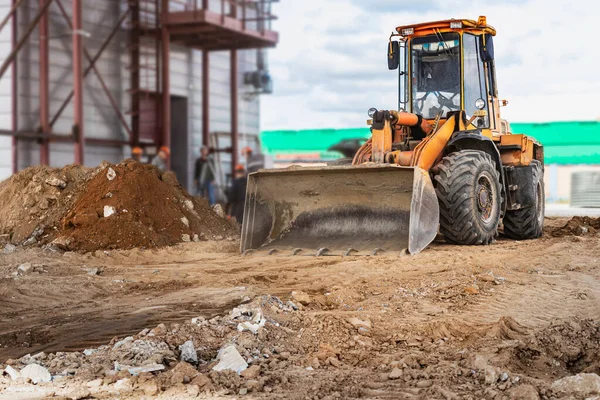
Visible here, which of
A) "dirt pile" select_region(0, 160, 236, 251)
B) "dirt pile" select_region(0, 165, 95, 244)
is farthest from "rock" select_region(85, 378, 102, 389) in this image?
"dirt pile" select_region(0, 165, 95, 244)

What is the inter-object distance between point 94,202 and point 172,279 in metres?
3.86

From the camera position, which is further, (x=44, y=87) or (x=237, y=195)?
(x=44, y=87)

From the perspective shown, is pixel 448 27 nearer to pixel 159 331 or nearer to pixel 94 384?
pixel 159 331

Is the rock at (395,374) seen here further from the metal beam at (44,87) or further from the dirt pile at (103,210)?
the metal beam at (44,87)

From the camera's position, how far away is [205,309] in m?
7.09

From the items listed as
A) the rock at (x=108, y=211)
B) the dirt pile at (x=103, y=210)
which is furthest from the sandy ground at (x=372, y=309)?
the rock at (x=108, y=211)

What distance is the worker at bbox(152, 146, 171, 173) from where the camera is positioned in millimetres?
19478

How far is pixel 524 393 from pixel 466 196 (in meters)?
5.86

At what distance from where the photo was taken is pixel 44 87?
19.4 meters

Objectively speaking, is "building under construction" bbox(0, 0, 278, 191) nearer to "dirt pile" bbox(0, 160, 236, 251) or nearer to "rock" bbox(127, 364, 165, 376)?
"dirt pile" bbox(0, 160, 236, 251)

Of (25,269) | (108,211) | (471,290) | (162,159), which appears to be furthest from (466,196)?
(162,159)

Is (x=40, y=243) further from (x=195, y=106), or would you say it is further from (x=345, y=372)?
(x=195, y=106)

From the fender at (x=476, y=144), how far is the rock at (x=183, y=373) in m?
6.60

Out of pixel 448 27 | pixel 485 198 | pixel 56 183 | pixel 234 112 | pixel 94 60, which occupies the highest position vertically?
pixel 94 60
